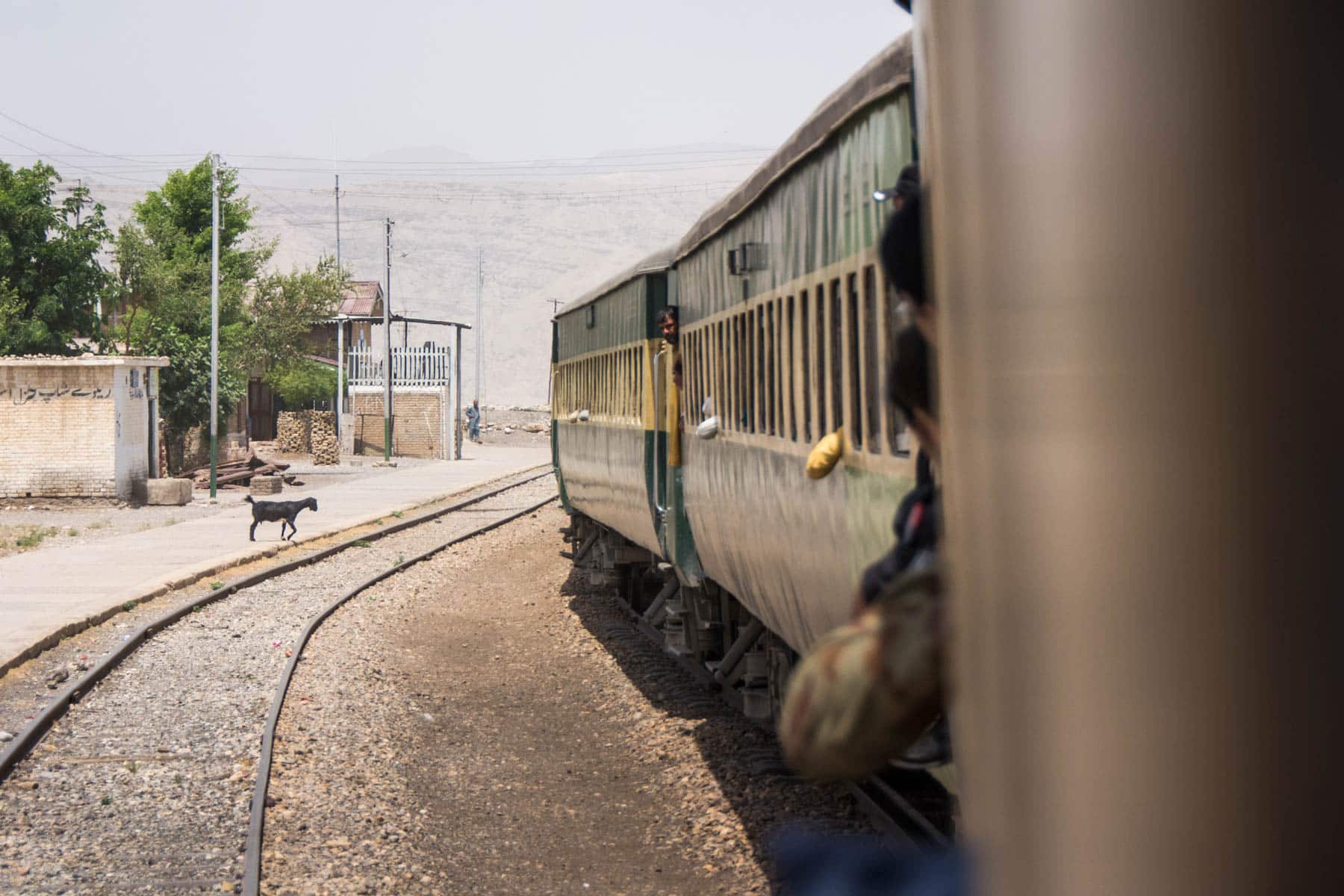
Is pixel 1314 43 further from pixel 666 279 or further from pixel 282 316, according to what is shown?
pixel 282 316

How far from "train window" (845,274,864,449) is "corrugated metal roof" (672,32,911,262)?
53 cm

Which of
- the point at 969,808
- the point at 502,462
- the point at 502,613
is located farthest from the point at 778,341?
the point at 502,462

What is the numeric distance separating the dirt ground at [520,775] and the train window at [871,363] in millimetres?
2464

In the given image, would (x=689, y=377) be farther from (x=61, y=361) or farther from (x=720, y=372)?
(x=61, y=361)

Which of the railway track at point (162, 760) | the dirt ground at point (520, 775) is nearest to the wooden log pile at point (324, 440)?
the railway track at point (162, 760)

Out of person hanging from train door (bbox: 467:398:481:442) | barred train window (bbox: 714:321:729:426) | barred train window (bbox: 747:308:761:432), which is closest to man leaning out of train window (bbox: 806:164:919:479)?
barred train window (bbox: 747:308:761:432)

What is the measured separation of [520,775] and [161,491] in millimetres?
21484

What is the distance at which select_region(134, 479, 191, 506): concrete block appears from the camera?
27.4 m

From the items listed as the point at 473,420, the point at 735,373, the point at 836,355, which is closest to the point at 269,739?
Answer: the point at 735,373

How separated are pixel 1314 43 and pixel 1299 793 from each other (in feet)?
1.39

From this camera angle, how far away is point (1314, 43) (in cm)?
80

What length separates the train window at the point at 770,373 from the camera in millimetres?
5871

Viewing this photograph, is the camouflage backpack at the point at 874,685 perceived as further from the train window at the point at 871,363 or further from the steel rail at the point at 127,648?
→ the steel rail at the point at 127,648

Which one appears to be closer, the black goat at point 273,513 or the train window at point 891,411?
the train window at point 891,411
